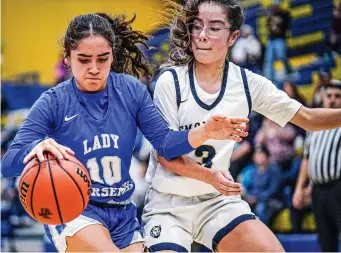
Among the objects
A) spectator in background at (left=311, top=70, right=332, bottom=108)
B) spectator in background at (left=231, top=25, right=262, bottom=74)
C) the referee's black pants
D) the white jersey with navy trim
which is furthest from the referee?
the white jersey with navy trim

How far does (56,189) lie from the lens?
321 cm

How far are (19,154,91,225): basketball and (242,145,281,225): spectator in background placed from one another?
517cm

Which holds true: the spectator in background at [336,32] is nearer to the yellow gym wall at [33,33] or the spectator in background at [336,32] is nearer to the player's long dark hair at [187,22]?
the player's long dark hair at [187,22]

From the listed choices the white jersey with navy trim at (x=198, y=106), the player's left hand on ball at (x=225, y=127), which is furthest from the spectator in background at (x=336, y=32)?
the player's left hand on ball at (x=225, y=127)

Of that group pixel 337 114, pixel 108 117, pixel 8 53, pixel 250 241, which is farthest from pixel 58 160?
pixel 8 53

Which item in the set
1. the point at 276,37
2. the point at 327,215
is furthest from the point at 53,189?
the point at 276,37

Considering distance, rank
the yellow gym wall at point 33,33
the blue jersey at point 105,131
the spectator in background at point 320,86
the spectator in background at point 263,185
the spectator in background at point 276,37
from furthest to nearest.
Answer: the yellow gym wall at point 33,33 < the spectator in background at point 276,37 < the spectator in background at point 263,185 < the spectator in background at point 320,86 < the blue jersey at point 105,131

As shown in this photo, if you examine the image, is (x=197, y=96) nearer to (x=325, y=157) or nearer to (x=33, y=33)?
(x=325, y=157)

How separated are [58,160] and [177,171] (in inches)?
33.3

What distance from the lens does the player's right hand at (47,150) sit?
124 inches

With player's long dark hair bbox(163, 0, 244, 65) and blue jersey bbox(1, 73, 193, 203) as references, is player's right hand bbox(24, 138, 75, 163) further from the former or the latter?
player's long dark hair bbox(163, 0, 244, 65)

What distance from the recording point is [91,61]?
3578 millimetres

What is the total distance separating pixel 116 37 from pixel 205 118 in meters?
0.76

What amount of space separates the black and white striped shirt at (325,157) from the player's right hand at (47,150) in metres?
4.12
